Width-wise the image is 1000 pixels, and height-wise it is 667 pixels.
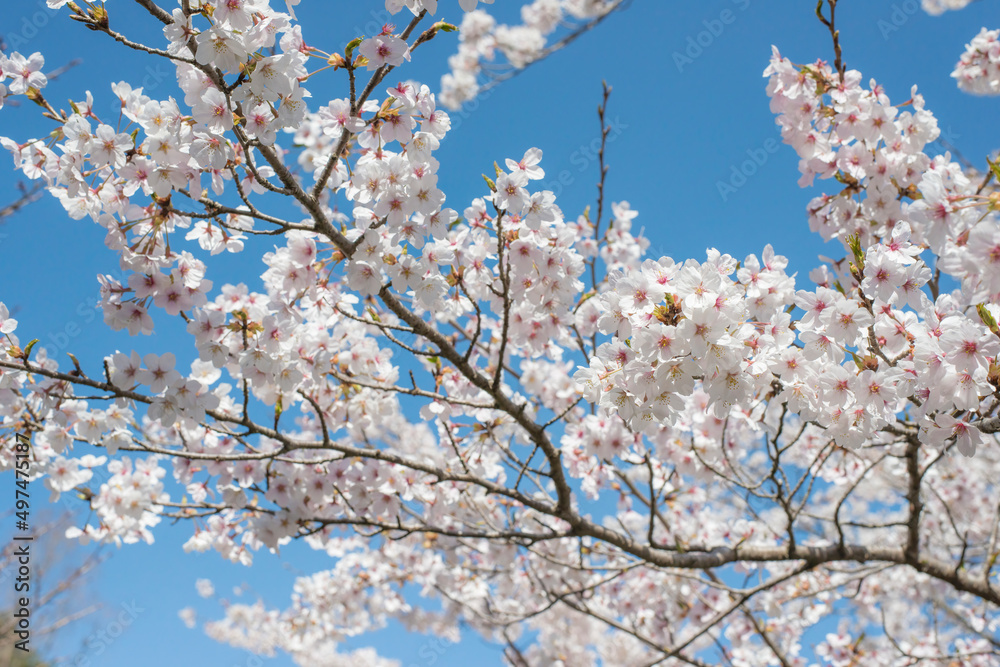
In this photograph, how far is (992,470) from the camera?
27.7 ft

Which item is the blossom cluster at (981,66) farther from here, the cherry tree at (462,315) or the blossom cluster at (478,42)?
the blossom cluster at (478,42)

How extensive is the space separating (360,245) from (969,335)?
1.92 m

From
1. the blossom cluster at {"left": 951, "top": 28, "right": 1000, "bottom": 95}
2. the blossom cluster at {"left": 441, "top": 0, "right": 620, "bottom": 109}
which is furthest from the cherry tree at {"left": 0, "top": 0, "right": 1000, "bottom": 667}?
the blossom cluster at {"left": 441, "top": 0, "right": 620, "bottom": 109}

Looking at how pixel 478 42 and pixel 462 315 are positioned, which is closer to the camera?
pixel 462 315

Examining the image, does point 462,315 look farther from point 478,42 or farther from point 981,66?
point 478,42

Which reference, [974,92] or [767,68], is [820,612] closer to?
[974,92]

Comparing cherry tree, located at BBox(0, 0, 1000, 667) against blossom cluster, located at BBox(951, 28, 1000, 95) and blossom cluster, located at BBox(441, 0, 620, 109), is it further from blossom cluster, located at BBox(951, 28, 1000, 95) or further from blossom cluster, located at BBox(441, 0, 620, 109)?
blossom cluster, located at BBox(441, 0, 620, 109)

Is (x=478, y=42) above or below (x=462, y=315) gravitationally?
above

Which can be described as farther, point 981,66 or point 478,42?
point 478,42

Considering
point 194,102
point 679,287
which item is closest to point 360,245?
point 194,102

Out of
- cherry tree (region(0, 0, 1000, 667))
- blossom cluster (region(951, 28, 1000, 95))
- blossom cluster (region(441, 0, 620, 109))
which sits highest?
blossom cluster (region(441, 0, 620, 109))

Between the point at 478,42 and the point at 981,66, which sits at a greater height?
the point at 478,42

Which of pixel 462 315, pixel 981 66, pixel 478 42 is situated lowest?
pixel 462 315

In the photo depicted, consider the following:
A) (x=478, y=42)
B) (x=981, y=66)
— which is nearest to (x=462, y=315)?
(x=981, y=66)
